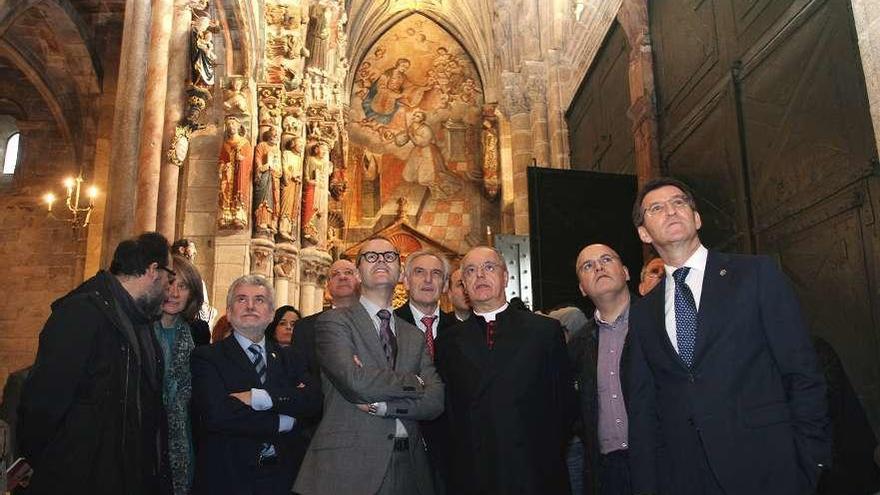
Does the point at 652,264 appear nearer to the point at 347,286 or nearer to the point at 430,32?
the point at 347,286

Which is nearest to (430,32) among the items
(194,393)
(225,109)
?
(225,109)

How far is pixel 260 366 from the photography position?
3.35 metres

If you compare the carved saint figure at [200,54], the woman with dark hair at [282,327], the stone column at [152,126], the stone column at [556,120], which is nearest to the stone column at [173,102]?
the carved saint figure at [200,54]

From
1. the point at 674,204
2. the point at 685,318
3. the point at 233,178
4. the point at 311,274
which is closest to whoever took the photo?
the point at 685,318

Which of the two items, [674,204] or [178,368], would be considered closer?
[674,204]

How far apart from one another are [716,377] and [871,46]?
2430 mm

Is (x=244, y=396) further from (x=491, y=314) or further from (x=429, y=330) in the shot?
(x=491, y=314)

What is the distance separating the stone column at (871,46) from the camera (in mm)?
3539

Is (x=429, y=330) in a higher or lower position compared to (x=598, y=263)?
lower

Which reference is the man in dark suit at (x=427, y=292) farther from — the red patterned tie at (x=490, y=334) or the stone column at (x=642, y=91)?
the stone column at (x=642, y=91)

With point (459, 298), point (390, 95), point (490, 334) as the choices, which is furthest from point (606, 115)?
point (390, 95)

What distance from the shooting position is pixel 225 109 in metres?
10.9

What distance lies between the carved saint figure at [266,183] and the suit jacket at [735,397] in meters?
9.30

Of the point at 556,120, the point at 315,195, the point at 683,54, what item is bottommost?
the point at 315,195
